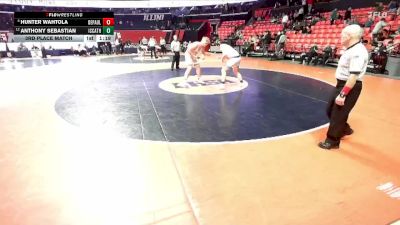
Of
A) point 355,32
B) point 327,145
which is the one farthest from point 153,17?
point 327,145

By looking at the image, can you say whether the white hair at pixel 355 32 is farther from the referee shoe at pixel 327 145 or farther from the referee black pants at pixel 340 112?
the referee shoe at pixel 327 145

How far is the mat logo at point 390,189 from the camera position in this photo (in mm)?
2746

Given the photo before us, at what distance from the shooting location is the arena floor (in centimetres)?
254

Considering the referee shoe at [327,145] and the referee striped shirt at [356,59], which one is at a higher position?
the referee striped shirt at [356,59]

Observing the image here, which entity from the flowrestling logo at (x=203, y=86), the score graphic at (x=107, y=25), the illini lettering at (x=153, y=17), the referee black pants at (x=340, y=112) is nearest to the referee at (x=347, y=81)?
the referee black pants at (x=340, y=112)

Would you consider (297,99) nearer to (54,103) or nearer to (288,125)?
(288,125)

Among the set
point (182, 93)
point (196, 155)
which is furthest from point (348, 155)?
point (182, 93)

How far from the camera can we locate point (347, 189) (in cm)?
284

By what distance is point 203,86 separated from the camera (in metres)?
8.32

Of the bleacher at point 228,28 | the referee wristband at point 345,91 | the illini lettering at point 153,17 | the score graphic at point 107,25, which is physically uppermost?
the illini lettering at point 153,17

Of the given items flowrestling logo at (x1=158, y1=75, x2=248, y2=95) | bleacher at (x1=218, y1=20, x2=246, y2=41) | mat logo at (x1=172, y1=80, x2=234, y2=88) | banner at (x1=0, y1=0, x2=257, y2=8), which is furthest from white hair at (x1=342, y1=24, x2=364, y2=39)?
banner at (x1=0, y1=0, x2=257, y2=8)

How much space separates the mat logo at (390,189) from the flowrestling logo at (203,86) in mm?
4803

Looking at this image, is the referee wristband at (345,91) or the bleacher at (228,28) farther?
the bleacher at (228,28)

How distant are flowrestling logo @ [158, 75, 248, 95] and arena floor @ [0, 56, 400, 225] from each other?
907 millimetres
